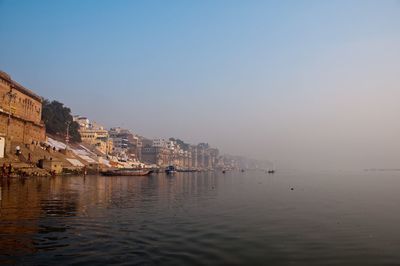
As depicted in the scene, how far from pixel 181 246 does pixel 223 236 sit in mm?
2987

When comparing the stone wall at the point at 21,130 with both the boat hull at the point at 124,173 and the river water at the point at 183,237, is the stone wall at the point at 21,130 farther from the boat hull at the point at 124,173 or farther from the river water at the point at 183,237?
the river water at the point at 183,237

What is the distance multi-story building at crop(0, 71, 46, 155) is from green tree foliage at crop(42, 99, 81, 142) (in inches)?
1065

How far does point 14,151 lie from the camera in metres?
63.3

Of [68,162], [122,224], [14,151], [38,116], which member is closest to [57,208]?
[122,224]

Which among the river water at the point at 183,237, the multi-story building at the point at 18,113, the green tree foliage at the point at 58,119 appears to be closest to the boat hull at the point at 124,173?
the multi-story building at the point at 18,113

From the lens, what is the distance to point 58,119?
130m

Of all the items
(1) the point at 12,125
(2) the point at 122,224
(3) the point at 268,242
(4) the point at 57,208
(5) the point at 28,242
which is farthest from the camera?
(1) the point at 12,125

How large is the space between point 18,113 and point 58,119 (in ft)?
172

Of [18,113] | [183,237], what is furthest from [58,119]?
[183,237]

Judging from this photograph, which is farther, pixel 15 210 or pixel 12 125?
pixel 12 125

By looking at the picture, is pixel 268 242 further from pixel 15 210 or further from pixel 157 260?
pixel 15 210

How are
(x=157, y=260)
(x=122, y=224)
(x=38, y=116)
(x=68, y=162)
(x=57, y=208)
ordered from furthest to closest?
(x=38, y=116)
(x=68, y=162)
(x=57, y=208)
(x=122, y=224)
(x=157, y=260)

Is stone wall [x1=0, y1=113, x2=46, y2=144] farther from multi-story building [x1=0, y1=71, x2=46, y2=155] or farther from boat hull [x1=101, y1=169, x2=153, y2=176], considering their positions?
boat hull [x1=101, y1=169, x2=153, y2=176]

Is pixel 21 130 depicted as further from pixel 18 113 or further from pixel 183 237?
pixel 183 237
